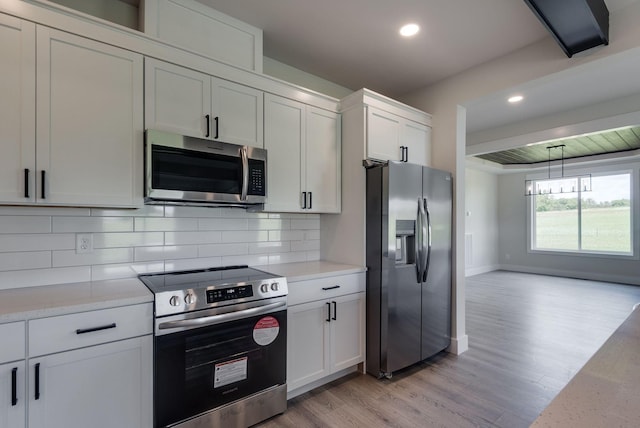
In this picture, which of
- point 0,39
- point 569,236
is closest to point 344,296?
point 0,39

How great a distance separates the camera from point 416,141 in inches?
128

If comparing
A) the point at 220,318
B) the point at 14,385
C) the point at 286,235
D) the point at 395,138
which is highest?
the point at 395,138

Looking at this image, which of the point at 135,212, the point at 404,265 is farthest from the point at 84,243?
the point at 404,265

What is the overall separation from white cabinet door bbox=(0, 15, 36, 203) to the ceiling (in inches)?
43.7

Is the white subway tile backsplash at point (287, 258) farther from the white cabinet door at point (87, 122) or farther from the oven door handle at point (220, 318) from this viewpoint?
the white cabinet door at point (87, 122)

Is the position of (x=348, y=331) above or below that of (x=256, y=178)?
below

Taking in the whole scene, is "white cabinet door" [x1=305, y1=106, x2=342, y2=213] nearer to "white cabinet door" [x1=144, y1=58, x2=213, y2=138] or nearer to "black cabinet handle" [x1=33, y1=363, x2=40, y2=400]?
"white cabinet door" [x1=144, y1=58, x2=213, y2=138]

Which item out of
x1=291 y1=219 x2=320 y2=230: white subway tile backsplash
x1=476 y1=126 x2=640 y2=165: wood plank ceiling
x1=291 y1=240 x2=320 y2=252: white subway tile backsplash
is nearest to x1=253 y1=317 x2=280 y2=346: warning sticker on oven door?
x1=291 y1=240 x2=320 y2=252: white subway tile backsplash

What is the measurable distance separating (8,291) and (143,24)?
178cm

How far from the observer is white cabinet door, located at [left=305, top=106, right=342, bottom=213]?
2.78m

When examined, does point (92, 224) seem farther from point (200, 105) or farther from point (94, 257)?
point (200, 105)

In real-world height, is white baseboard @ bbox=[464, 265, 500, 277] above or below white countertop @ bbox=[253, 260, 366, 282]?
below

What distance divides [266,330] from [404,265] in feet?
4.27

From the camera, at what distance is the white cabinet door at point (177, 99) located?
2.00 m
